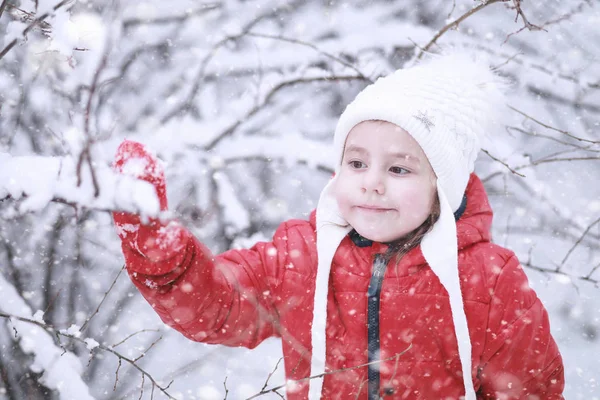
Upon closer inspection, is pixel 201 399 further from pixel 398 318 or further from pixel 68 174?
pixel 68 174

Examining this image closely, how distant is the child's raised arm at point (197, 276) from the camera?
1477 millimetres

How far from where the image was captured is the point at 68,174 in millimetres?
1089

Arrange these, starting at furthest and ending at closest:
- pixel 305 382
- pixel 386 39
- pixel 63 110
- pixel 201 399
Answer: pixel 201 399, pixel 386 39, pixel 63 110, pixel 305 382

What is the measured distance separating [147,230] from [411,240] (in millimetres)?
1134

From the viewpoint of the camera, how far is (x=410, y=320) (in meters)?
2.00

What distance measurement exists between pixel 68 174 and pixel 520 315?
1816mm

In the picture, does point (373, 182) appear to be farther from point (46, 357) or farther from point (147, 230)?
point (46, 357)

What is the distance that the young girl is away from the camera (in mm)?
1947

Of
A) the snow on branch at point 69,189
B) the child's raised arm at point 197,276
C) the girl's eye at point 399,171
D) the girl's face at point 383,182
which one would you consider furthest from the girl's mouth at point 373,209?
the snow on branch at point 69,189

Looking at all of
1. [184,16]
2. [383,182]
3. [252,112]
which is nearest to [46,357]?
[252,112]

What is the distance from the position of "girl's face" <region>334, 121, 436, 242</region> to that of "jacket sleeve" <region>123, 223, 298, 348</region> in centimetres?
43

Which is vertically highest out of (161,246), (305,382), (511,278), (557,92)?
(557,92)

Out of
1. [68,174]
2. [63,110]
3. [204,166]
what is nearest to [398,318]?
[68,174]

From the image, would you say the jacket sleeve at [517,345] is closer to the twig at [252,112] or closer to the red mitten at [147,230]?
the red mitten at [147,230]
